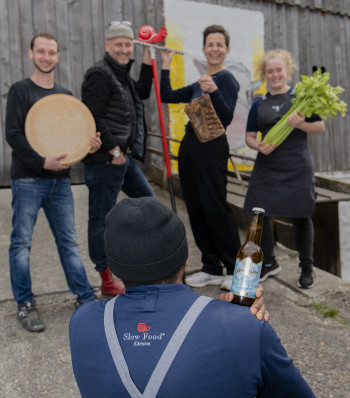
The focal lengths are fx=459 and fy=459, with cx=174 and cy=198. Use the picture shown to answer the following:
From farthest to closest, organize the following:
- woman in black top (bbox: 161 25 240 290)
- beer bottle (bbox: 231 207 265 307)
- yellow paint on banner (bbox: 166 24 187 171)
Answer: yellow paint on banner (bbox: 166 24 187 171), woman in black top (bbox: 161 25 240 290), beer bottle (bbox: 231 207 265 307)

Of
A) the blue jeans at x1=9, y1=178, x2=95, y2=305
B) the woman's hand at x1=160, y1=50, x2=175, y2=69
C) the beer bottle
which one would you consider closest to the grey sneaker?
the blue jeans at x1=9, y1=178, x2=95, y2=305

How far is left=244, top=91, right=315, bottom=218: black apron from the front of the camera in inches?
150

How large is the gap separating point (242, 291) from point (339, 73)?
8886 mm

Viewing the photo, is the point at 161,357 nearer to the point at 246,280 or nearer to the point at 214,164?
the point at 246,280

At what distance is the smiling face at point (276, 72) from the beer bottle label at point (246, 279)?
257cm

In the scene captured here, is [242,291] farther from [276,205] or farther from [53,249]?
[53,249]

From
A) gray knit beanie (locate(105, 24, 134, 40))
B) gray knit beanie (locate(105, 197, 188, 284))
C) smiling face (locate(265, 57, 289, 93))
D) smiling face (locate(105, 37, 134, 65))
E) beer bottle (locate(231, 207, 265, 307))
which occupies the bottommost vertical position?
beer bottle (locate(231, 207, 265, 307))

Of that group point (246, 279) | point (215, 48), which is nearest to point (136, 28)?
point (215, 48)

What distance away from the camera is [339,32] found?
9.20 meters

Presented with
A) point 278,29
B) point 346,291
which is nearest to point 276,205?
point 346,291

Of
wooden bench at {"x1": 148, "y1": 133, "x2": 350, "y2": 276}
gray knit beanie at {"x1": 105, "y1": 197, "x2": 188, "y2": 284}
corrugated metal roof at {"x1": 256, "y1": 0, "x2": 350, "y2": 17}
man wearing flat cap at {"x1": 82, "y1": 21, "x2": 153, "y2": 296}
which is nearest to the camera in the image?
gray knit beanie at {"x1": 105, "y1": 197, "x2": 188, "y2": 284}

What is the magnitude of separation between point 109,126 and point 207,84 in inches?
32.1

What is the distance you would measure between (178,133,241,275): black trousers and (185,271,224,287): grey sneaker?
7.0 inches

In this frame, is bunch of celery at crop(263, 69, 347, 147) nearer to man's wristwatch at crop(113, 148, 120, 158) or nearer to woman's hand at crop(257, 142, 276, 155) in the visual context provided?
woman's hand at crop(257, 142, 276, 155)
